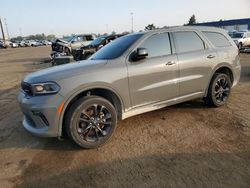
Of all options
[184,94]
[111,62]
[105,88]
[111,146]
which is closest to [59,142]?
[111,146]

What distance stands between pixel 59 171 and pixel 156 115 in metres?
2.51

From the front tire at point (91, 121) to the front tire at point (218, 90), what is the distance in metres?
2.43

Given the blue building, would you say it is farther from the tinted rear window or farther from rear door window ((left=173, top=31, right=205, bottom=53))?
rear door window ((left=173, top=31, right=205, bottom=53))

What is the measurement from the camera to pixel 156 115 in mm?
5172

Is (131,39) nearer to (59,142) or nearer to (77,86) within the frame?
(77,86)

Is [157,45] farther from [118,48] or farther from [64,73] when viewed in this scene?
[64,73]

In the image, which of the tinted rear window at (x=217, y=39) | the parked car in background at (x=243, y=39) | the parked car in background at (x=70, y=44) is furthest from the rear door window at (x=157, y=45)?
the parked car in background at (x=243, y=39)

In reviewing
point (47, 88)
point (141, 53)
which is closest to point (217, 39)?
point (141, 53)

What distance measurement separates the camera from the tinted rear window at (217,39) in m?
5.30

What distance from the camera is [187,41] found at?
16.2 feet

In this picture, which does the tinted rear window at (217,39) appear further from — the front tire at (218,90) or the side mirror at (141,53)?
the side mirror at (141,53)

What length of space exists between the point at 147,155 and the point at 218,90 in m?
2.76

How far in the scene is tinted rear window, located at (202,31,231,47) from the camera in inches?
209

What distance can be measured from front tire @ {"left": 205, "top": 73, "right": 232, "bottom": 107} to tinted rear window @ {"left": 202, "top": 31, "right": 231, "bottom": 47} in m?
0.68
